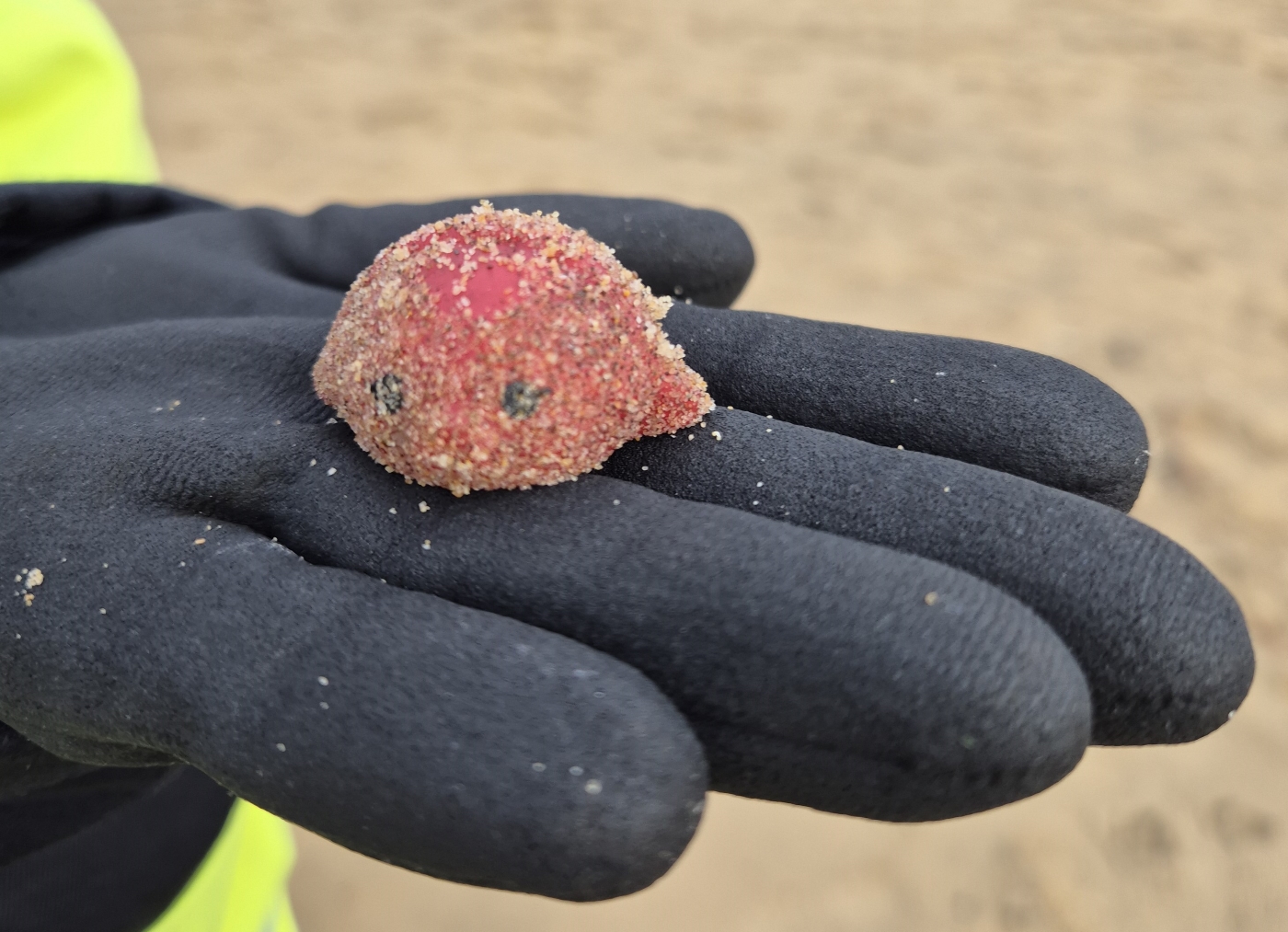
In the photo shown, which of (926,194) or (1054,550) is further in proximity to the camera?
(926,194)

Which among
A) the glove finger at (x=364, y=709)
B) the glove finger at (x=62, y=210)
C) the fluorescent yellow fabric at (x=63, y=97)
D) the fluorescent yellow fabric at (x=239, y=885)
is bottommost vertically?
the fluorescent yellow fabric at (x=239, y=885)

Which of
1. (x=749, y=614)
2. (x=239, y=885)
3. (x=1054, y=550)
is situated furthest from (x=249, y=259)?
(x=1054, y=550)

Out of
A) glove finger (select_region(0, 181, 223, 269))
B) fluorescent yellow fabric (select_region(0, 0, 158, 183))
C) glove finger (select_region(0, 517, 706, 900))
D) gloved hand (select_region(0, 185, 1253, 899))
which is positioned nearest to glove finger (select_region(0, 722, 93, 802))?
gloved hand (select_region(0, 185, 1253, 899))

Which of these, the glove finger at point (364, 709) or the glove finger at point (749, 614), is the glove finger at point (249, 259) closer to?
the glove finger at point (749, 614)

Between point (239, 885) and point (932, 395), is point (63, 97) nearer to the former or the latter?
point (239, 885)

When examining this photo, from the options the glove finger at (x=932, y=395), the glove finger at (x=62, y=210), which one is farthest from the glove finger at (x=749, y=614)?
the glove finger at (x=62, y=210)

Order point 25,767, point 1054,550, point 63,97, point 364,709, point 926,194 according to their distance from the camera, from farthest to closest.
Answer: point 926,194, point 63,97, point 25,767, point 1054,550, point 364,709

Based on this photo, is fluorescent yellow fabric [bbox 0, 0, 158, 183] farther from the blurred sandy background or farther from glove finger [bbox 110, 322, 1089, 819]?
the blurred sandy background

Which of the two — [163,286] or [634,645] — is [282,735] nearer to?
[634,645]
